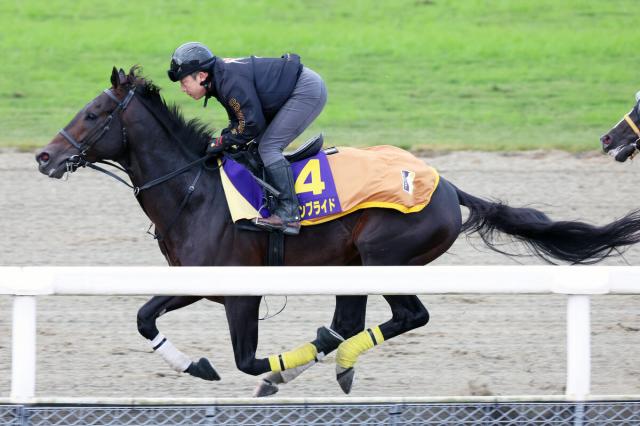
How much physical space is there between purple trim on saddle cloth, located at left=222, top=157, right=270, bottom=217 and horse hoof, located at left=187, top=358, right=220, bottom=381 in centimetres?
79

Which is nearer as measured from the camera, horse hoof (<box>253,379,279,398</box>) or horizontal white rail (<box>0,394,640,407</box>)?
horizontal white rail (<box>0,394,640,407</box>)

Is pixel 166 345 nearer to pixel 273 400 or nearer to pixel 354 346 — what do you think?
pixel 354 346

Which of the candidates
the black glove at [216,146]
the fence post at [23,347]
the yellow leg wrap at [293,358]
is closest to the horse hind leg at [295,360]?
the yellow leg wrap at [293,358]

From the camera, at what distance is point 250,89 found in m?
5.60

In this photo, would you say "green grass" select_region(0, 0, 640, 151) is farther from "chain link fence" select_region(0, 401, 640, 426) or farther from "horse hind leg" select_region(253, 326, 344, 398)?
"chain link fence" select_region(0, 401, 640, 426)

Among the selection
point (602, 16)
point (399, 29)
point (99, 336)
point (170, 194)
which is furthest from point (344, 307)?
point (602, 16)

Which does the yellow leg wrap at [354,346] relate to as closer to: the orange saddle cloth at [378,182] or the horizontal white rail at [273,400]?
the orange saddle cloth at [378,182]

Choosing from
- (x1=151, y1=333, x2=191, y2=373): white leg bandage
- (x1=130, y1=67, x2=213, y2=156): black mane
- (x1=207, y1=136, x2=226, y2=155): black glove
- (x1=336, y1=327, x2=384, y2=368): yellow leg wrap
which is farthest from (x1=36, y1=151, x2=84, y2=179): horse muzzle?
(x1=336, y1=327, x2=384, y2=368): yellow leg wrap

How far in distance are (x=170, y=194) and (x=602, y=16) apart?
11.9m

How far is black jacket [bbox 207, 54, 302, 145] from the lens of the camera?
5.57 metres

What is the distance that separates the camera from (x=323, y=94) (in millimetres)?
5984

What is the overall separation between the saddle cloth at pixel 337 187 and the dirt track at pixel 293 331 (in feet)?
3.12

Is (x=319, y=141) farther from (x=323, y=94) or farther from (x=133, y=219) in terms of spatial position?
(x=133, y=219)

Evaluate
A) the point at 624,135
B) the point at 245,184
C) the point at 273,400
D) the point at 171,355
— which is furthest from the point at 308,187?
the point at 624,135
